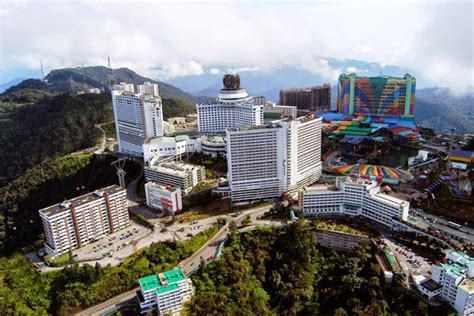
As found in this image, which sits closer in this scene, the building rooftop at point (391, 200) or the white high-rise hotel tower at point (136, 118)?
the building rooftop at point (391, 200)

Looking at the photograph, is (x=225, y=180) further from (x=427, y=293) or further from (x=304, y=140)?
(x=427, y=293)

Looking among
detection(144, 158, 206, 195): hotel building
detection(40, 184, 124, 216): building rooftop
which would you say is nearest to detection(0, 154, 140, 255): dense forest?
detection(144, 158, 206, 195): hotel building

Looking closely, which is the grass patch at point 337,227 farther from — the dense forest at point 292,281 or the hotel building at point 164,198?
the hotel building at point 164,198

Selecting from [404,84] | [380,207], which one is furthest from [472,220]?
[404,84]

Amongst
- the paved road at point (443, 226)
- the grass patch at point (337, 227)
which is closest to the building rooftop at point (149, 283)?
the grass patch at point (337, 227)

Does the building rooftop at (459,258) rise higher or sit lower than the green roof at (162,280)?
higher

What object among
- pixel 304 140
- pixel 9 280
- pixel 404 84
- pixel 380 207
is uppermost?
pixel 404 84
